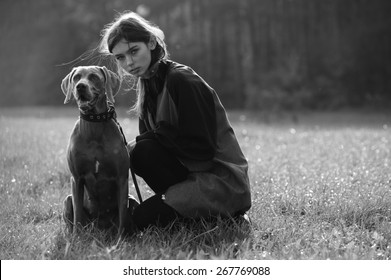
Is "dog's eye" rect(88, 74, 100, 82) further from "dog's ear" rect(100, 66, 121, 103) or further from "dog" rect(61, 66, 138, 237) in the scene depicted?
"dog's ear" rect(100, 66, 121, 103)

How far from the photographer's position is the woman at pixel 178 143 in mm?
3178

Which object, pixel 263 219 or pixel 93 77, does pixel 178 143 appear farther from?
pixel 263 219

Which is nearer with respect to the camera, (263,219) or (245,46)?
(263,219)

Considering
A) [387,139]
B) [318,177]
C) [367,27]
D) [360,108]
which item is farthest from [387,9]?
[318,177]

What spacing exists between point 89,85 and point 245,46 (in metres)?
22.3

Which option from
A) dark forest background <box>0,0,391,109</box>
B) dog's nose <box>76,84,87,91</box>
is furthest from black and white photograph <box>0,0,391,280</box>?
dark forest background <box>0,0,391,109</box>

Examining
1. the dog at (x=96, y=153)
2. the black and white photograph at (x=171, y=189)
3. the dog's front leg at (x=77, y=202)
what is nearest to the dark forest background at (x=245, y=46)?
the black and white photograph at (x=171, y=189)

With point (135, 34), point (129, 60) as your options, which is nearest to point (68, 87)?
point (129, 60)

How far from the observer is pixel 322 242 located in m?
3.03

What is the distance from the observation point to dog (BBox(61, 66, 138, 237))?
3.19 meters

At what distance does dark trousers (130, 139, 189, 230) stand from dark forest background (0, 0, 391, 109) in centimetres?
1638

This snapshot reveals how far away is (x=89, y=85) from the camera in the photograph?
3.19 m

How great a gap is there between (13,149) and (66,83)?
3.68 m
